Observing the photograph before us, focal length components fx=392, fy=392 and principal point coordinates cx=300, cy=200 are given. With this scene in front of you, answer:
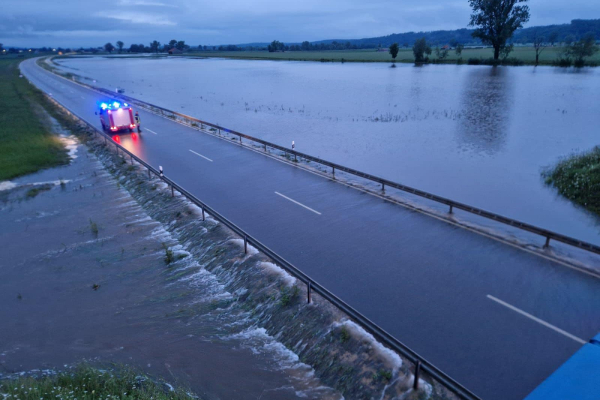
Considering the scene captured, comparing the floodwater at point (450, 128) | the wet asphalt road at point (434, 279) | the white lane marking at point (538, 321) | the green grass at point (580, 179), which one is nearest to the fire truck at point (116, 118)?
the floodwater at point (450, 128)

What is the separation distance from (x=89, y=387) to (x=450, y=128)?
31.4 meters

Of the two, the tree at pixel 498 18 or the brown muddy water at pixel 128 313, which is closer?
the brown muddy water at pixel 128 313

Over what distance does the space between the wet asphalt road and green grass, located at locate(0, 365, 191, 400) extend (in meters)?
4.63

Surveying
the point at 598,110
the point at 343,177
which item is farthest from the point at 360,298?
the point at 598,110

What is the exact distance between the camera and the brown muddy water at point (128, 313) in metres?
8.30

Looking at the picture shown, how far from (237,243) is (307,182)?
20.4ft

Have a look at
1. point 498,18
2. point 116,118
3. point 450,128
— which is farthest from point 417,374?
point 498,18

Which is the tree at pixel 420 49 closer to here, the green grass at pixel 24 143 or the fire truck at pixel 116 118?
the green grass at pixel 24 143

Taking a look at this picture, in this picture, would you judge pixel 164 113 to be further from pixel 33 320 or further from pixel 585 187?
pixel 585 187

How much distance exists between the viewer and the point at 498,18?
289ft

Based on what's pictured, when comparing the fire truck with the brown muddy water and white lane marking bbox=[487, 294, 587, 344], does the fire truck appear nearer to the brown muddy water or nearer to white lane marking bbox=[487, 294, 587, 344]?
the brown muddy water

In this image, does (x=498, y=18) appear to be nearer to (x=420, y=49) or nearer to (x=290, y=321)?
(x=420, y=49)

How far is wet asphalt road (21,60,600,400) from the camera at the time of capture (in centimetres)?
764

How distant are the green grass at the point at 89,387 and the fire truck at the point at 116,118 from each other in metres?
25.6
